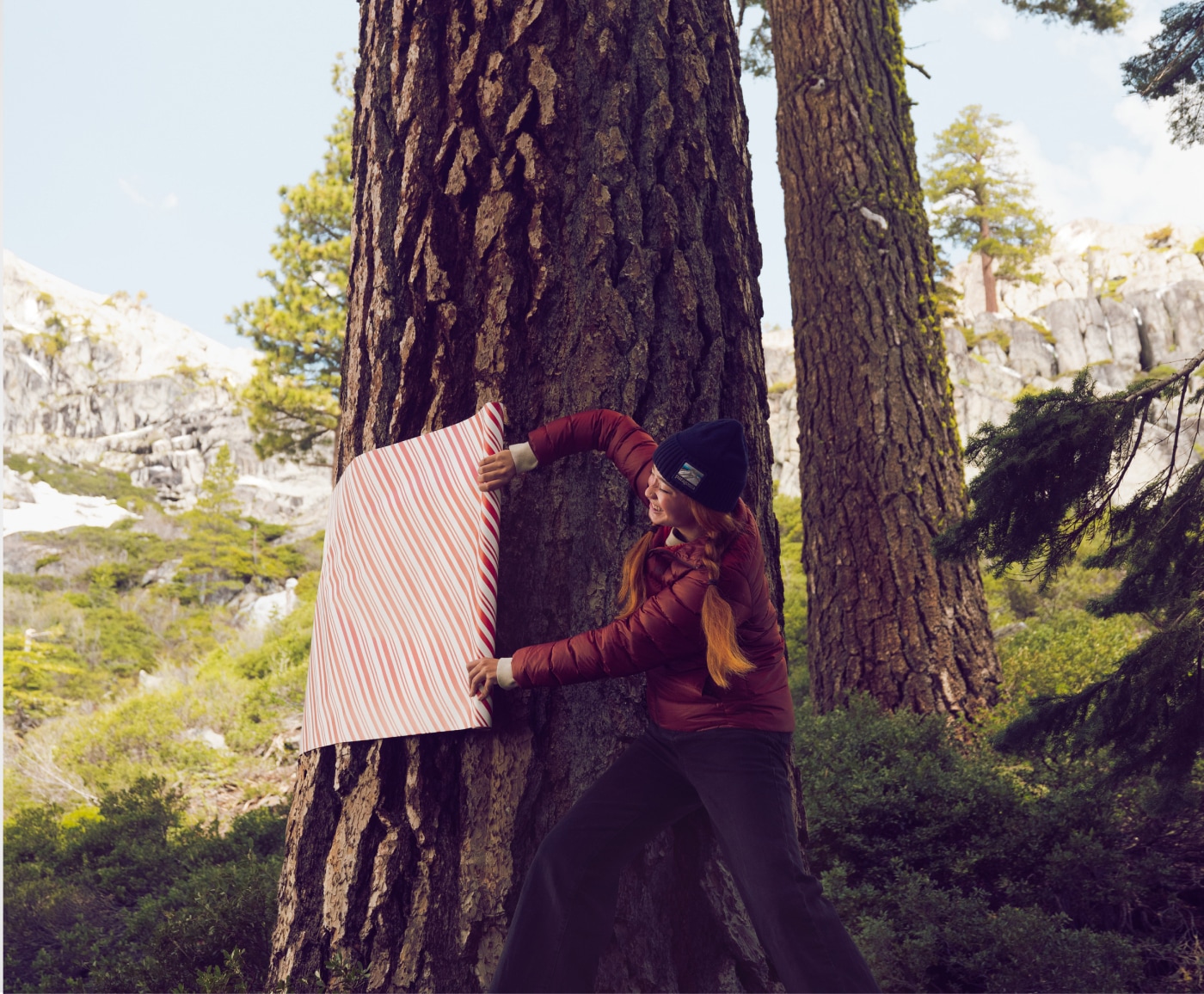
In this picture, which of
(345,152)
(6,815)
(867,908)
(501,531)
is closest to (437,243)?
(501,531)

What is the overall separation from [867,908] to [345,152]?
19005 mm

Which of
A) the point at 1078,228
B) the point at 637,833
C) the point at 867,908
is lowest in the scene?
the point at 867,908

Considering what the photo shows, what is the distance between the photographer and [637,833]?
236 centimetres

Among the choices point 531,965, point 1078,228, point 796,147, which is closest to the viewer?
point 531,965

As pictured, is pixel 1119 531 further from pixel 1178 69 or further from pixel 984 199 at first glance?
pixel 984 199

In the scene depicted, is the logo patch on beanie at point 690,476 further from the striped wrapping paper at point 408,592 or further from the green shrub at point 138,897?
the green shrub at point 138,897

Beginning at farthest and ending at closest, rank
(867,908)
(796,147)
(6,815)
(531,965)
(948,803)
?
(6,815) < (796,147) < (948,803) < (867,908) < (531,965)

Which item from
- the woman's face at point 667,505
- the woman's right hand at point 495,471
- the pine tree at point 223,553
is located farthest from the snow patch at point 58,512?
the woman's face at point 667,505

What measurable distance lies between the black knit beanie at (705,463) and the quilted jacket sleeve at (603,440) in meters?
0.13

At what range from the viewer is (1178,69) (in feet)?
12.1

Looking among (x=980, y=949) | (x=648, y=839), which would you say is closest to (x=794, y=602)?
(x=980, y=949)

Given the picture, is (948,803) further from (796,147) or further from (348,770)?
(796,147)

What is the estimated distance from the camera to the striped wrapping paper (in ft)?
8.07

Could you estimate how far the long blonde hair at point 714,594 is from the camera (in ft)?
7.33
